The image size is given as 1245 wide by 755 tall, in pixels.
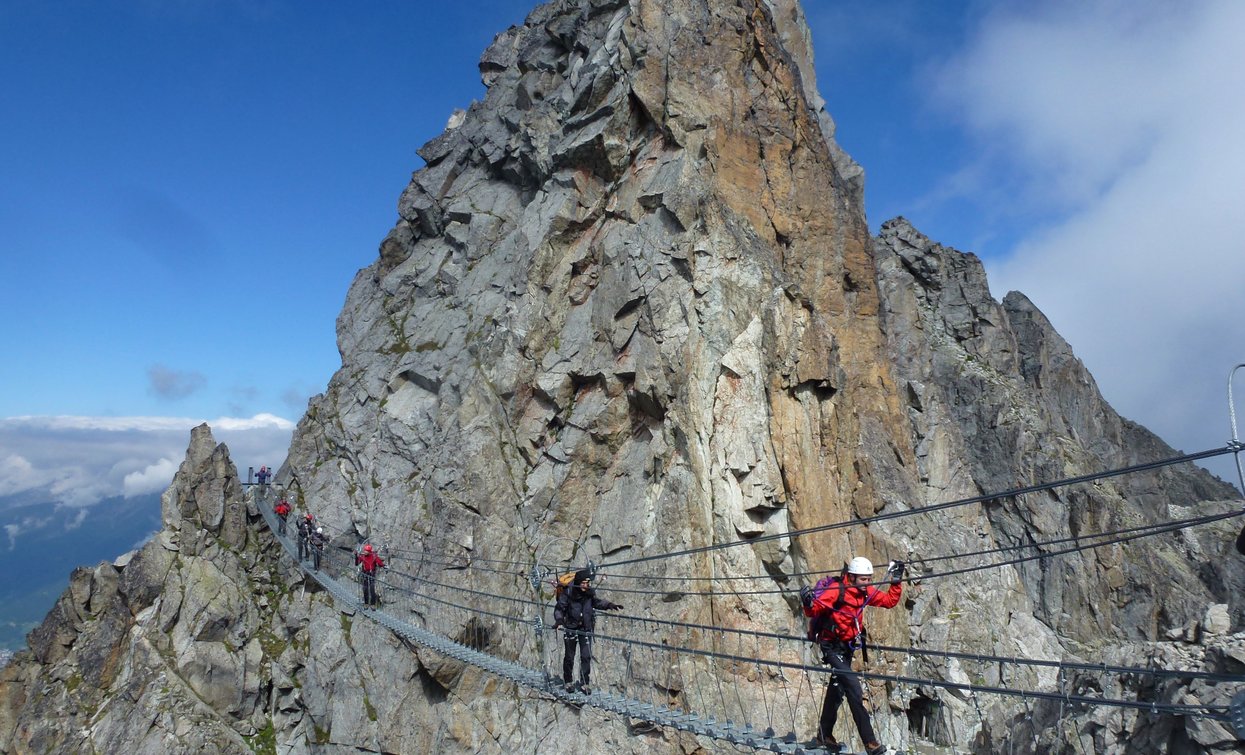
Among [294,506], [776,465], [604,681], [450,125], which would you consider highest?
[450,125]

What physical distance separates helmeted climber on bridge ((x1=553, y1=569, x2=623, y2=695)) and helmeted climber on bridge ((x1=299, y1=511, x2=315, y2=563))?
52.7 ft

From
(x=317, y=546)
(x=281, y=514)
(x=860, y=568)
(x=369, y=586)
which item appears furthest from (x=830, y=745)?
(x=281, y=514)

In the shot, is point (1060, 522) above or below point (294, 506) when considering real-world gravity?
above

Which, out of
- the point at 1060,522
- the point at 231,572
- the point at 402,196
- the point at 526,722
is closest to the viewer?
the point at 526,722

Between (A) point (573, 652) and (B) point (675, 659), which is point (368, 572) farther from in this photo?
(A) point (573, 652)

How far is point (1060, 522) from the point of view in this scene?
128ft

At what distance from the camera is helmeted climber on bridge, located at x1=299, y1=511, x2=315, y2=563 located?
25.6 meters

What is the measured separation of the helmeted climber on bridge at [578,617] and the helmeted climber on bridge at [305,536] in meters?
16.1

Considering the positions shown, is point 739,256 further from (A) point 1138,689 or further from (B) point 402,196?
(B) point 402,196

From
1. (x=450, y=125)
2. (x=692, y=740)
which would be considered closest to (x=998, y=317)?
(x=450, y=125)

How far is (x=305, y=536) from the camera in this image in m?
25.6

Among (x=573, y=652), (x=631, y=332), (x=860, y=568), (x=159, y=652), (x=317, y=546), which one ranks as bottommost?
(x=159, y=652)

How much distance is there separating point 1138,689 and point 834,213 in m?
18.8

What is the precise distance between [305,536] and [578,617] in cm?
1652
